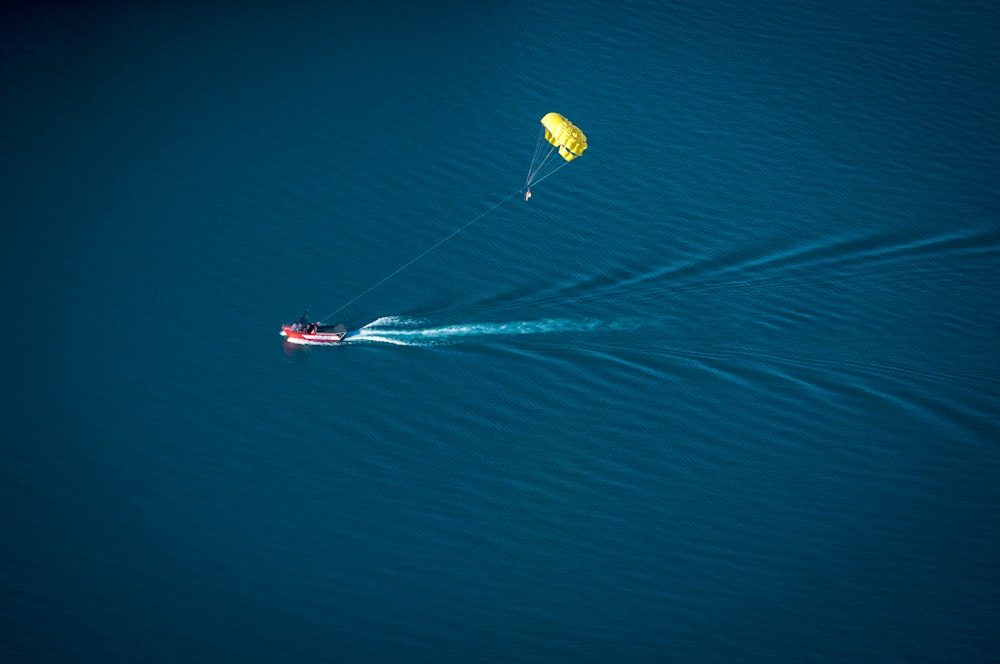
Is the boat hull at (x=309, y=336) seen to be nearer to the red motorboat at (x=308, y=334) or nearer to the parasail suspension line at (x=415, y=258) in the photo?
the red motorboat at (x=308, y=334)

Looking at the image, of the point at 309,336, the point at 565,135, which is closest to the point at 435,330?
the point at 309,336

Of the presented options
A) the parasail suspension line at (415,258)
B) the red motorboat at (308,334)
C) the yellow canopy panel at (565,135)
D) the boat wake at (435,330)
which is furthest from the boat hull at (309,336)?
the yellow canopy panel at (565,135)

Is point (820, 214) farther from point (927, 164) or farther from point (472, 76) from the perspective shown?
point (472, 76)

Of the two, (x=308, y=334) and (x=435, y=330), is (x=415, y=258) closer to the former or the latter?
(x=435, y=330)

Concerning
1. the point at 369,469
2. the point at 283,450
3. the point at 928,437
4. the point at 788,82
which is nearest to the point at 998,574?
the point at 928,437

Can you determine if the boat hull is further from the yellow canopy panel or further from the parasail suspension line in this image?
the yellow canopy panel

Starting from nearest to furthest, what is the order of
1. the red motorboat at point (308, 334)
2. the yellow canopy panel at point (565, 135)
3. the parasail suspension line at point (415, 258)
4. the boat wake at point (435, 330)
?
the red motorboat at point (308, 334)
the boat wake at point (435, 330)
the parasail suspension line at point (415, 258)
the yellow canopy panel at point (565, 135)

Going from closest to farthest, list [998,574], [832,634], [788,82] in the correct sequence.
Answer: [832,634] → [998,574] → [788,82]
